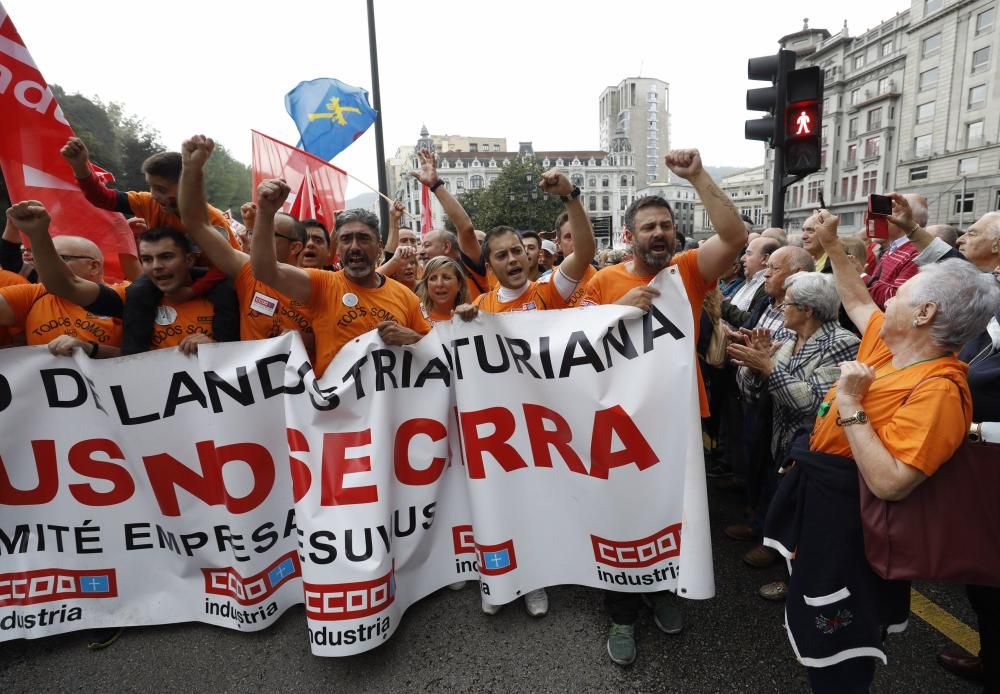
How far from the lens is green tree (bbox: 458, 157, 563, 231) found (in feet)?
168

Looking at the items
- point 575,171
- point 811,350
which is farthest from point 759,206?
point 811,350

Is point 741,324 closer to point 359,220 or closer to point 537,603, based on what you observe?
point 537,603

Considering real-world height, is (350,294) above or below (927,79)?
below

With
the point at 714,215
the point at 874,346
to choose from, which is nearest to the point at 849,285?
the point at 874,346

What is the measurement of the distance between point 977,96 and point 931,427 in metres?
53.8

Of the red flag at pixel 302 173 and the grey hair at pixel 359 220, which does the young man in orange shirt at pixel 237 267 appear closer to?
the grey hair at pixel 359 220

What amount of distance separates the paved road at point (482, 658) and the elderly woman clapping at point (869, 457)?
51 cm

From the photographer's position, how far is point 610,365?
8.46 feet

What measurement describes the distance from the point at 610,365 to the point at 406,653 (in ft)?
5.55

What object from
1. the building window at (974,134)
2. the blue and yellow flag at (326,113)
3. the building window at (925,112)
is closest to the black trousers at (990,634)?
the blue and yellow flag at (326,113)

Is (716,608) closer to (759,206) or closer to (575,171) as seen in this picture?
(759,206)

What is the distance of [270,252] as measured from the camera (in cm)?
262

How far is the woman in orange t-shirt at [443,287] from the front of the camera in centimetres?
379

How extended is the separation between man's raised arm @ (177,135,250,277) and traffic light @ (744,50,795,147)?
16.4 ft
